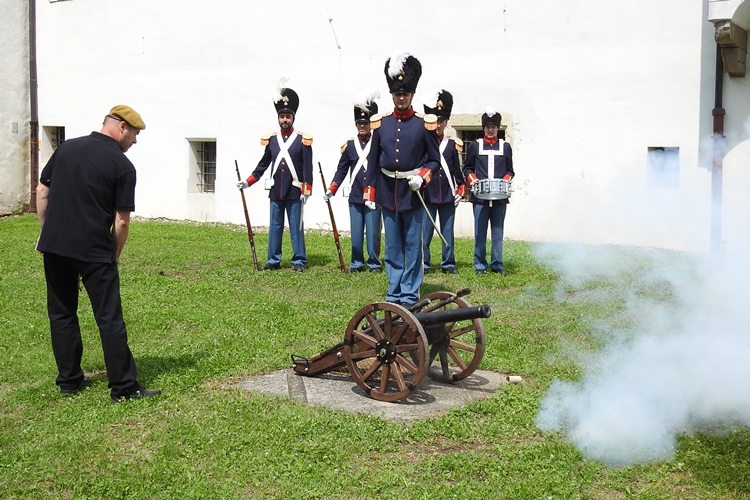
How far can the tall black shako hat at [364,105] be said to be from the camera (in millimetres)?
10711

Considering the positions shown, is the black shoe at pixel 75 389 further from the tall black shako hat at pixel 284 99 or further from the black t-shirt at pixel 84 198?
the tall black shako hat at pixel 284 99

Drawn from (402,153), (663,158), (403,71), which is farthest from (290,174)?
(663,158)

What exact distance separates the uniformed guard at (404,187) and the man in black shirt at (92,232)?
2864mm

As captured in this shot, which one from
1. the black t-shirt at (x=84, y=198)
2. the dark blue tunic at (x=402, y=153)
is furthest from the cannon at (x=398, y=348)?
the dark blue tunic at (x=402, y=153)

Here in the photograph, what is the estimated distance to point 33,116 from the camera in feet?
61.9

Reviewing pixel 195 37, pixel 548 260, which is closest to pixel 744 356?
pixel 548 260

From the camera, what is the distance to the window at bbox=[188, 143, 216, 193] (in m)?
17.4

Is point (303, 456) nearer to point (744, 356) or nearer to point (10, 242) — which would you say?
point (744, 356)

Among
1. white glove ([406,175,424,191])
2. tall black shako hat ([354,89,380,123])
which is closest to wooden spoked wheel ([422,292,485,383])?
white glove ([406,175,424,191])

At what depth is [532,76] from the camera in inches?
540

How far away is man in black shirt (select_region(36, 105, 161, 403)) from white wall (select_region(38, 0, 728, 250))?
20.4 ft

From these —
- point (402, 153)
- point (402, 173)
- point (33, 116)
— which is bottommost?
point (402, 173)

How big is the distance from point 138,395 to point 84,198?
1256 mm

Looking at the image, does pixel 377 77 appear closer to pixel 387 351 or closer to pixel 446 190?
pixel 446 190
